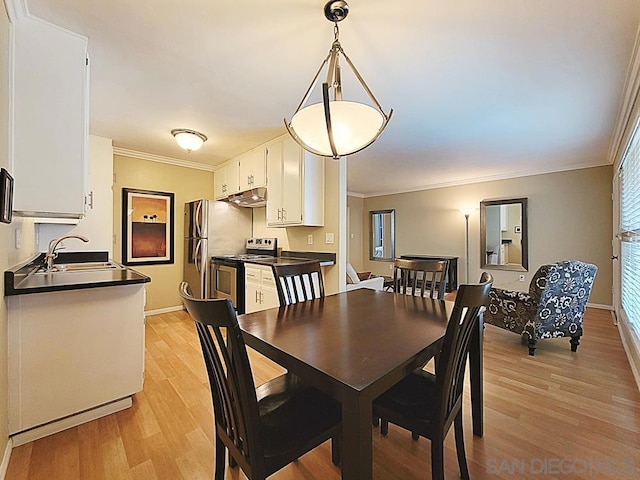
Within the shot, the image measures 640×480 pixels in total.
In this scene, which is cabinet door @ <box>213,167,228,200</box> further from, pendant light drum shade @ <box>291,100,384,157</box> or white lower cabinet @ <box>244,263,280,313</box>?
pendant light drum shade @ <box>291,100,384,157</box>

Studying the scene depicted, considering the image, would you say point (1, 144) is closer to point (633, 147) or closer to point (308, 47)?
point (308, 47)

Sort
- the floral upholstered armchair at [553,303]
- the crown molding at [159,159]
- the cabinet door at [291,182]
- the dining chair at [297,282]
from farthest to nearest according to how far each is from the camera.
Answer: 1. the crown molding at [159,159]
2. the cabinet door at [291,182]
3. the floral upholstered armchair at [553,303]
4. the dining chair at [297,282]

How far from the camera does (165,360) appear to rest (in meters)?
2.80

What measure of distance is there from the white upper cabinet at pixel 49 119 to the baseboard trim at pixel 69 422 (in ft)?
4.03

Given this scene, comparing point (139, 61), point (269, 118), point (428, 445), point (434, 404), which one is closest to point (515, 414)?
point (428, 445)

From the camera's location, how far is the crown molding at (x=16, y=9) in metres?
1.56

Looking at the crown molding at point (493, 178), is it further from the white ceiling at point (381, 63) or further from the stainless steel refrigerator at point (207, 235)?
the stainless steel refrigerator at point (207, 235)

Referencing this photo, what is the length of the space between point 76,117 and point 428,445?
283 cm

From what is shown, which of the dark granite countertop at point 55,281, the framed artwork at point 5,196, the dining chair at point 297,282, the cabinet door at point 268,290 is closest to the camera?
the framed artwork at point 5,196

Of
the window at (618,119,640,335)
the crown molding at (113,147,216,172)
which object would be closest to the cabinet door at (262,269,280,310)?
the crown molding at (113,147,216,172)

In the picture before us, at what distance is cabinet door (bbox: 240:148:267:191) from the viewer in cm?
392

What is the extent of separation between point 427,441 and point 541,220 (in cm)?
503

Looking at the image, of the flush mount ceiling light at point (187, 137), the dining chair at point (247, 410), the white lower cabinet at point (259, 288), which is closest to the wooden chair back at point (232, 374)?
the dining chair at point (247, 410)

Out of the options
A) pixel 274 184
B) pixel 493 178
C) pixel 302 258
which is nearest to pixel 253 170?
pixel 274 184
